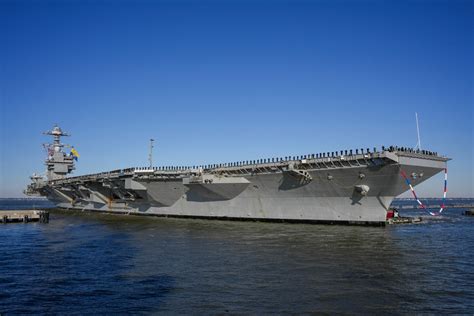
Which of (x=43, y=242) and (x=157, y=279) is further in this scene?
(x=43, y=242)

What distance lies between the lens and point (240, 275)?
1138 centimetres

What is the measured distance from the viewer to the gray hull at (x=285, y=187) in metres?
21.3

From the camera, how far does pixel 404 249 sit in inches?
635

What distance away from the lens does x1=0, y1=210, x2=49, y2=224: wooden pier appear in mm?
31188

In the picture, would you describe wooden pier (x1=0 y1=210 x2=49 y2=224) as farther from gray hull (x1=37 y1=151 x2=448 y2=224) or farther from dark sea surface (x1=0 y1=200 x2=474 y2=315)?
dark sea surface (x1=0 y1=200 x2=474 y2=315)

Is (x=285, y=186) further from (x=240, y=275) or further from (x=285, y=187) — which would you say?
(x=240, y=275)

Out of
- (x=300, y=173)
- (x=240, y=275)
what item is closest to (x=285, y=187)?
(x=300, y=173)

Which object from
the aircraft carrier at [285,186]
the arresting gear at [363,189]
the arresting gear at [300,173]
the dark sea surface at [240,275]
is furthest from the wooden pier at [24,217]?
the arresting gear at [363,189]

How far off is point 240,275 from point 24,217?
2705 cm

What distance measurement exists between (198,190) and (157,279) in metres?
18.0

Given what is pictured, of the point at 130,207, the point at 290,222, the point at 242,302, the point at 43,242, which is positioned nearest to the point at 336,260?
the point at 242,302

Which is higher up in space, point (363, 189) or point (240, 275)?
point (363, 189)

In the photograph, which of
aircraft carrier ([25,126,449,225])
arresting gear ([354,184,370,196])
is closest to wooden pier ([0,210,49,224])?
aircraft carrier ([25,126,449,225])

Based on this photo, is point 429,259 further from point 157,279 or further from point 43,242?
point 43,242
